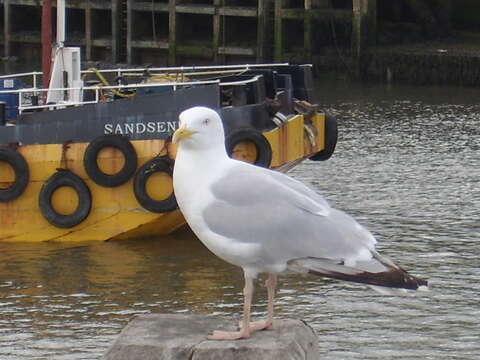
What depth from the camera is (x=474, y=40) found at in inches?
1303

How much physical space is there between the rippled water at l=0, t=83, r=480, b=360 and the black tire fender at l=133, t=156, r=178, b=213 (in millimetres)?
575

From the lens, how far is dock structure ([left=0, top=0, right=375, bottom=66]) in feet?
103

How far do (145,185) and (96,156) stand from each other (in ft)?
2.07

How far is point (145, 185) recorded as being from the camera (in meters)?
14.0

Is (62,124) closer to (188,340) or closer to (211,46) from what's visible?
(188,340)

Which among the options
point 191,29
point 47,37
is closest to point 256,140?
point 47,37

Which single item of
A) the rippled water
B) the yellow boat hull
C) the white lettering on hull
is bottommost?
the rippled water

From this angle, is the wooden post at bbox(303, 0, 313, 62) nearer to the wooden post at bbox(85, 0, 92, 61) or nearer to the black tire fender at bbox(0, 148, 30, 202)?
the wooden post at bbox(85, 0, 92, 61)

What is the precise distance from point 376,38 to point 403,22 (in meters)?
2.99

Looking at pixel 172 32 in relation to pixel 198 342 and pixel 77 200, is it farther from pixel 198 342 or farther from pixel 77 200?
pixel 198 342

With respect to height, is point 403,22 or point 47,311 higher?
point 403,22

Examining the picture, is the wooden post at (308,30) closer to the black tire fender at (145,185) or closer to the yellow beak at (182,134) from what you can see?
the black tire fender at (145,185)

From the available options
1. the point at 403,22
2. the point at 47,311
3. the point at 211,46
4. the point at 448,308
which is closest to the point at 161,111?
the point at 47,311

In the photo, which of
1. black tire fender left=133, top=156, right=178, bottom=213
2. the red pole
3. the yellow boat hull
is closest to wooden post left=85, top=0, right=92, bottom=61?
the red pole
